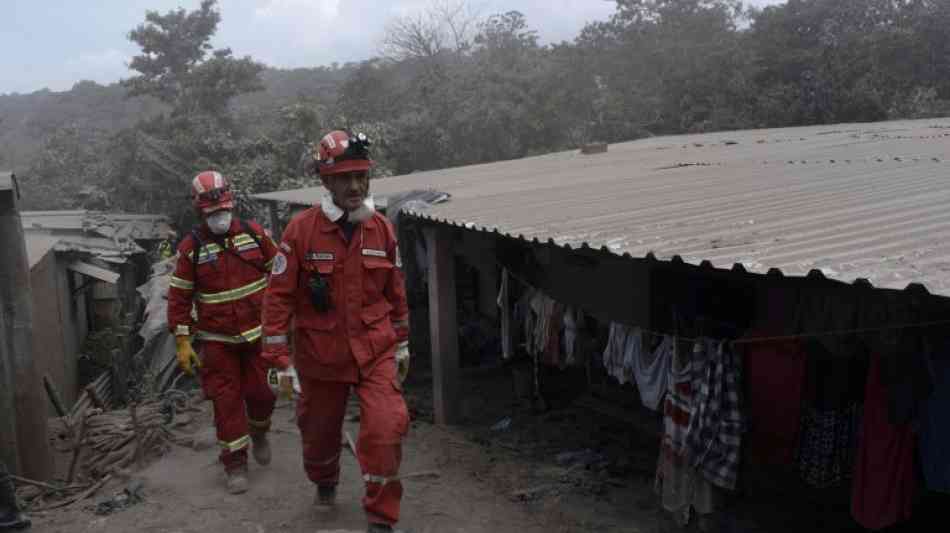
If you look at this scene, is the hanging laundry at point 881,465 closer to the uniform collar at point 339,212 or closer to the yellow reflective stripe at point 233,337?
the uniform collar at point 339,212

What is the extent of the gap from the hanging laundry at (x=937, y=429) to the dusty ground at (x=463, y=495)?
1545mm

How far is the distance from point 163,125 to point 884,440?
25570mm

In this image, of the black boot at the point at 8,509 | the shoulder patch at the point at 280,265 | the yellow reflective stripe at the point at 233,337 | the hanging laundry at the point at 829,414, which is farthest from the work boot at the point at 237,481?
the hanging laundry at the point at 829,414

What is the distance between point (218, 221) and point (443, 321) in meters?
2.65

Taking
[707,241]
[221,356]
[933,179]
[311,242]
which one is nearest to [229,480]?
[221,356]

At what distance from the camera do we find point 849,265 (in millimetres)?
3141

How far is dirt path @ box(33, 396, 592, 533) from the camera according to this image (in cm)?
483

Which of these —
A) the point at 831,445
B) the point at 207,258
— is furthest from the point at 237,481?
the point at 831,445

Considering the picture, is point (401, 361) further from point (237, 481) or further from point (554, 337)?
point (554, 337)

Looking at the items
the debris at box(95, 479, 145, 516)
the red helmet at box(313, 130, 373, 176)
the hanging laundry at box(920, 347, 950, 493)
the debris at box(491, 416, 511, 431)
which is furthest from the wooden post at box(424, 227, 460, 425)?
the hanging laundry at box(920, 347, 950, 493)

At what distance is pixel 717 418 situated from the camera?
16.0 feet

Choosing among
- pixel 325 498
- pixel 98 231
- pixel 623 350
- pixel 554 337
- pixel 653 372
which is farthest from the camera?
pixel 98 231

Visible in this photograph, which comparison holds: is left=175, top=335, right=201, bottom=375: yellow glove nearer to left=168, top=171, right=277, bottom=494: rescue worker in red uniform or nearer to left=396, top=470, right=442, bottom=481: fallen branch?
left=168, top=171, right=277, bottom=494: rescue worker in red uniform

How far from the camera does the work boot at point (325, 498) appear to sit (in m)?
4.74
